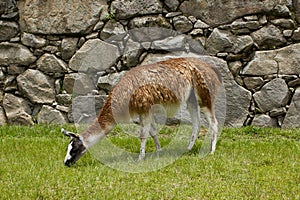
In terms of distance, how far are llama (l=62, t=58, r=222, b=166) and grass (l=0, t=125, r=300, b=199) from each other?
0.29 m

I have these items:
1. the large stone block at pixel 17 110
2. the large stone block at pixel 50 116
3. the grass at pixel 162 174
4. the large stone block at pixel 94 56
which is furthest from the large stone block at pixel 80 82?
the grass at pixel 162 174

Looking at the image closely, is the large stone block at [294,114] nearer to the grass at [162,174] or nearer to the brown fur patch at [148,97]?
the grass at [162,174]

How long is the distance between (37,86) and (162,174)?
3912mm

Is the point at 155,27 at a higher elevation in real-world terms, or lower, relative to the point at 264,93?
higher

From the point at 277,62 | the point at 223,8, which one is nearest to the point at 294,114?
the point at 277,62

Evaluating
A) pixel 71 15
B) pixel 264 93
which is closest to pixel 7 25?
pixel 71 15

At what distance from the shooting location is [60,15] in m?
7.75

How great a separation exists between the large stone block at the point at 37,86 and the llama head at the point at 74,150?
282 cm

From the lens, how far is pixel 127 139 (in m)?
6.47

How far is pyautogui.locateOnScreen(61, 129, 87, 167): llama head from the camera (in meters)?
5.12

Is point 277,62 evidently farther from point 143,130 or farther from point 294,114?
point 143,130

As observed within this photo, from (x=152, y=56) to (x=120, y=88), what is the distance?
7.32 ft

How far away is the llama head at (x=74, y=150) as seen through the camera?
16.8 feet

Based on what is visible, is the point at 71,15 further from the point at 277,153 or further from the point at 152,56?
the point at 277,153
